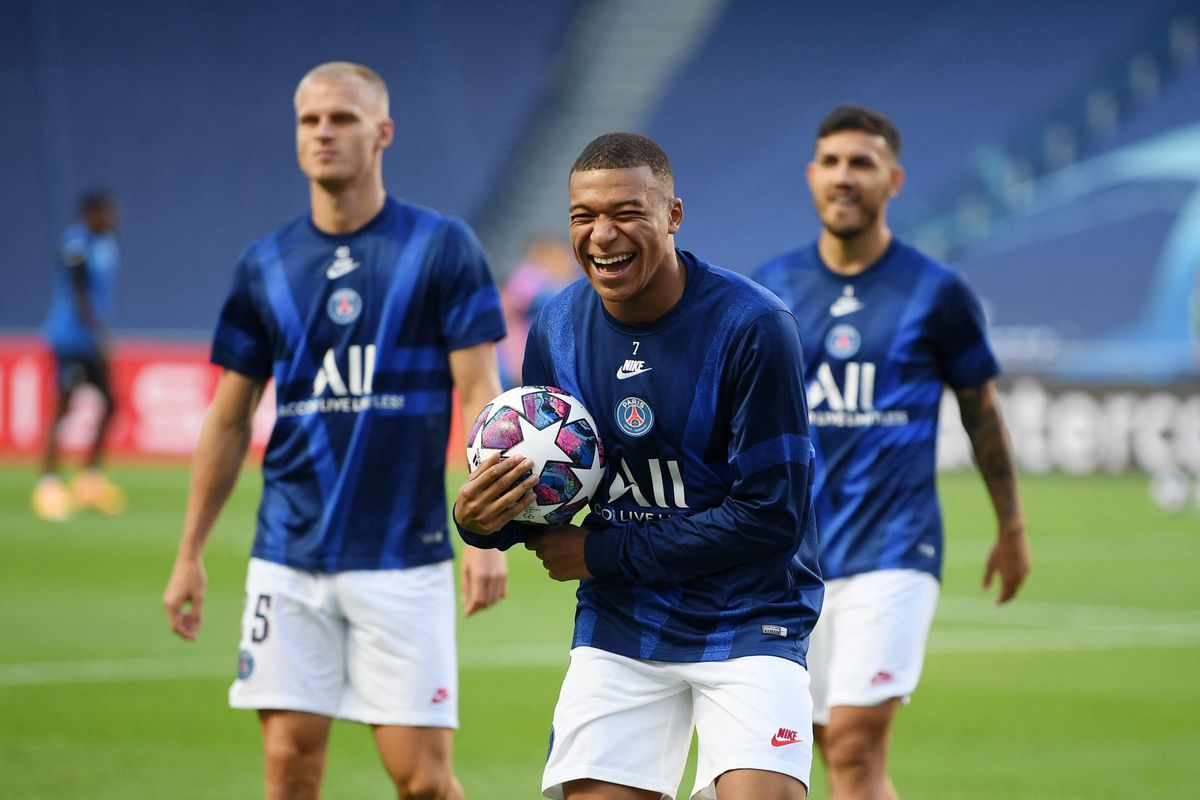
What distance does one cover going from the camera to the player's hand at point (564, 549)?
3871mm

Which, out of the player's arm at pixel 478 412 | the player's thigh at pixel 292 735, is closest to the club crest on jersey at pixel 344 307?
the player's arm at pixel 478 412

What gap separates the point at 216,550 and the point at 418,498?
9.25m

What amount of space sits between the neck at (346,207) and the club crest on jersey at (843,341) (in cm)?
155

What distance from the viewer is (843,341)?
570 centimetres

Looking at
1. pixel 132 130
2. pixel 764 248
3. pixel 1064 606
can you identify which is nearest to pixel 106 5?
pixel 132 130

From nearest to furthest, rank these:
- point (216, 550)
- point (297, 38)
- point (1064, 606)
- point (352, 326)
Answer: point (352, 326) < point (1064, 606) < point (216, 550) < point (297, 38)

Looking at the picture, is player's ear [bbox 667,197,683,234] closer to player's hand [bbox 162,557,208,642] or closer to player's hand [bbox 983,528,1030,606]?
player's hand [bbox 162,557,208,642]

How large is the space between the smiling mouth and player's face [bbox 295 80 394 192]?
1.62m

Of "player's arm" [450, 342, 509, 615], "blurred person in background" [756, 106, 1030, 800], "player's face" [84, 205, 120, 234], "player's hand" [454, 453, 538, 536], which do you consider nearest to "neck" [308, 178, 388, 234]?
"player's arm" [450, 342, 509, 615]

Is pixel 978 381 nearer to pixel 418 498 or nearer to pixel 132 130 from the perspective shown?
pixel 418 498

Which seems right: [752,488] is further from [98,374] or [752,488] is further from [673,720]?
[98,374]

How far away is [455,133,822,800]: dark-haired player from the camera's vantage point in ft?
12.3

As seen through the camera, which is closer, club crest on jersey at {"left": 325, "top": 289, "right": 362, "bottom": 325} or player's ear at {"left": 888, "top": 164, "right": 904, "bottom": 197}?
club crest on jersey at {"left": 325, "top": 289, "right": 362, "bottom": 325}

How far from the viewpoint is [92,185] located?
28.9m
